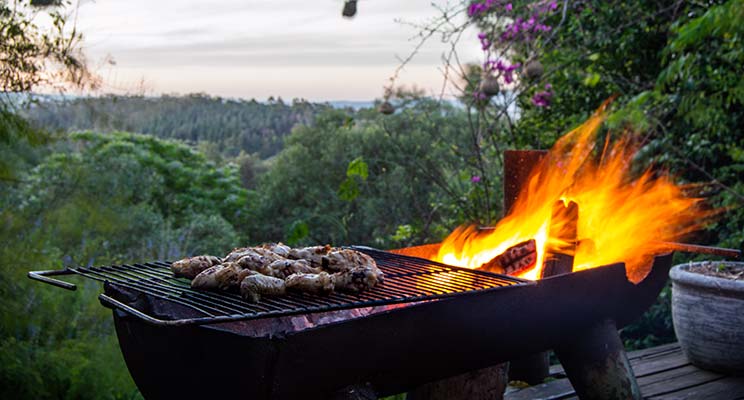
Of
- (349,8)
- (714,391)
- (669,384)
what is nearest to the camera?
(714,391)

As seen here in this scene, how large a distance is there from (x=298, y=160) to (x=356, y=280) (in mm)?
11089

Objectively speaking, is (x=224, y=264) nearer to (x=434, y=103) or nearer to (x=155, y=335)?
(x=155, y=335)

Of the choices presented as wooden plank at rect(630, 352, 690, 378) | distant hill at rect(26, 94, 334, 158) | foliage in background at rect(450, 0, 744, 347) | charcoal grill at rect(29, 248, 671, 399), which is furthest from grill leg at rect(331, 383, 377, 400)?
distant hill at rect(26, 94, 334, 158)

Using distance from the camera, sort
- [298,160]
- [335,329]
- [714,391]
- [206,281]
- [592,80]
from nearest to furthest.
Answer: [335,329] → [206,281] → [714,391] → [592,80] → [298,160]

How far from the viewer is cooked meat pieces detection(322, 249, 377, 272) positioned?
252 centimetres

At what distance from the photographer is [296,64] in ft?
28.0

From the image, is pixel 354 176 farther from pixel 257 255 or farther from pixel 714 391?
pixel 257 255

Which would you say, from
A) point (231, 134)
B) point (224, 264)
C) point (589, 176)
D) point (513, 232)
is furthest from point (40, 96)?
point (231, 134)

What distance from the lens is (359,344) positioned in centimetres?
214

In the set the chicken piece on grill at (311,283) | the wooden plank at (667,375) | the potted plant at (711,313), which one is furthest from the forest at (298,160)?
the chicken piece on grill at (311,283)

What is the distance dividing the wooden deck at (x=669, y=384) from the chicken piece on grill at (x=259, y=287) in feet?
7.50

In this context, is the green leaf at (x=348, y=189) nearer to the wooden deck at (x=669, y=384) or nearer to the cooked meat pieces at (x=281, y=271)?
the wooden deck at (x=669, y=384)

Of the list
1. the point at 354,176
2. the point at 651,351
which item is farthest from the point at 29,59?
the point at 354,176

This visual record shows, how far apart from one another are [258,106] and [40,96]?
27.5 ft
